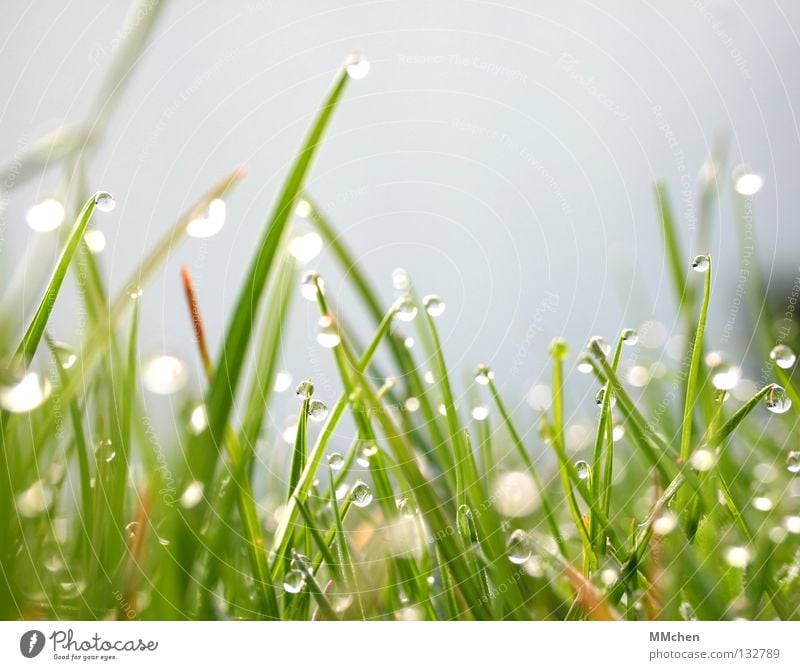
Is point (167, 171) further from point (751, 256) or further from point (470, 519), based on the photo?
point (751, 256)

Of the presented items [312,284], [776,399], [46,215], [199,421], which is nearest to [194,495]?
[199,421]

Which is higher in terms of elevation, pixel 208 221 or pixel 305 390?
pixel 208 221

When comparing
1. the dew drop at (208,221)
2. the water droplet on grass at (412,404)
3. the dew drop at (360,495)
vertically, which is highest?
the dew drop at (208,221)

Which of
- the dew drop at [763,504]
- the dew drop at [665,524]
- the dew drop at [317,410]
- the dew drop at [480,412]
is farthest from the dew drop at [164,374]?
the dew drop at [763,504]

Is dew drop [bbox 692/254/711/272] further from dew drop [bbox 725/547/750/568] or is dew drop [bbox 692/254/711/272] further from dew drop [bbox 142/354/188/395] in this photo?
dew drop [bbox 142/354/188/395]

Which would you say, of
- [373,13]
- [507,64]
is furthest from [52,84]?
[507,64]
